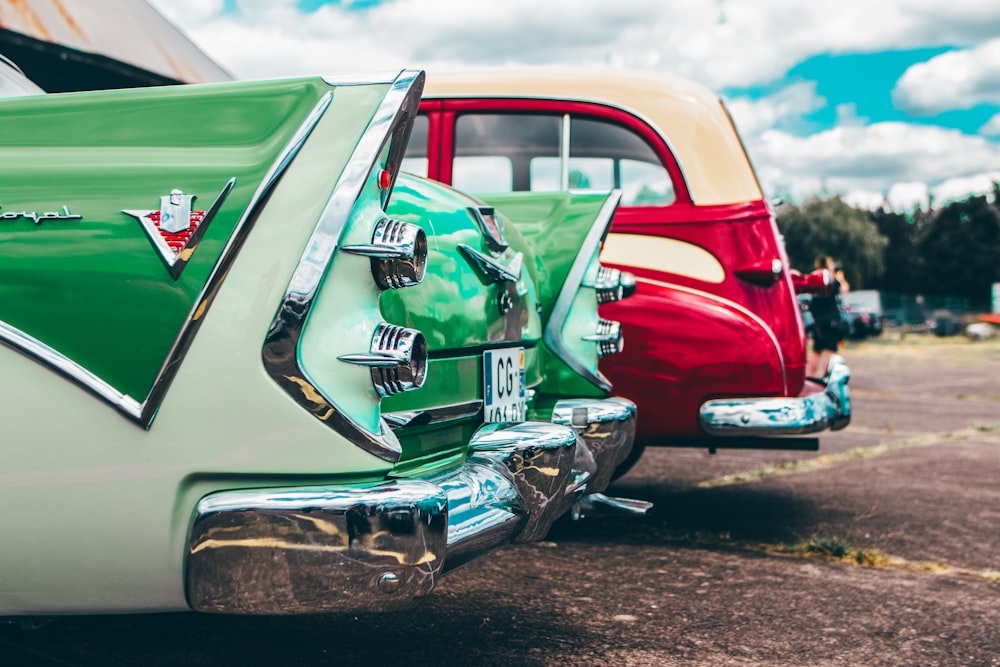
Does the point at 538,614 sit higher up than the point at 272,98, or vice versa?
the point at 272,98

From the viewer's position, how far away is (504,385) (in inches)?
108

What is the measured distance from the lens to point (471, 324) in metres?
2.53

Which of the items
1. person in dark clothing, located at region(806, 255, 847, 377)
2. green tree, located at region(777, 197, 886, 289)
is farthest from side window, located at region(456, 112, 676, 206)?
green tree, located at region(777, 197, 886, 289)

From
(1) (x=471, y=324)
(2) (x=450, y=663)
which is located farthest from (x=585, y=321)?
(2) (x=450, y=663)

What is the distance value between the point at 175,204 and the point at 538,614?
6.66 feet

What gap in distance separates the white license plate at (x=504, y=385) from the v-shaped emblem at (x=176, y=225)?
3.15 ft

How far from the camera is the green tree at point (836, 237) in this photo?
53.0 meters

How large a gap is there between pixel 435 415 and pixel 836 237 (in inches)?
2109

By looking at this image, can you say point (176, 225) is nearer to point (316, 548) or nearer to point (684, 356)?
point (316, 548)

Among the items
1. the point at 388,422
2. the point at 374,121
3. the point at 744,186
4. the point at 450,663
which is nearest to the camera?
the point at 374,121

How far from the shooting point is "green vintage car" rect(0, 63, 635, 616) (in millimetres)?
1825

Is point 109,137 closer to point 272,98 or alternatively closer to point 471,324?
point 272,98

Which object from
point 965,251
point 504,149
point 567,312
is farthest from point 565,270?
point 965,251

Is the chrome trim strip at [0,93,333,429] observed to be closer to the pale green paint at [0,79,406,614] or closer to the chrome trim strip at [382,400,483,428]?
the pale green paint at [0,79,406,614]
